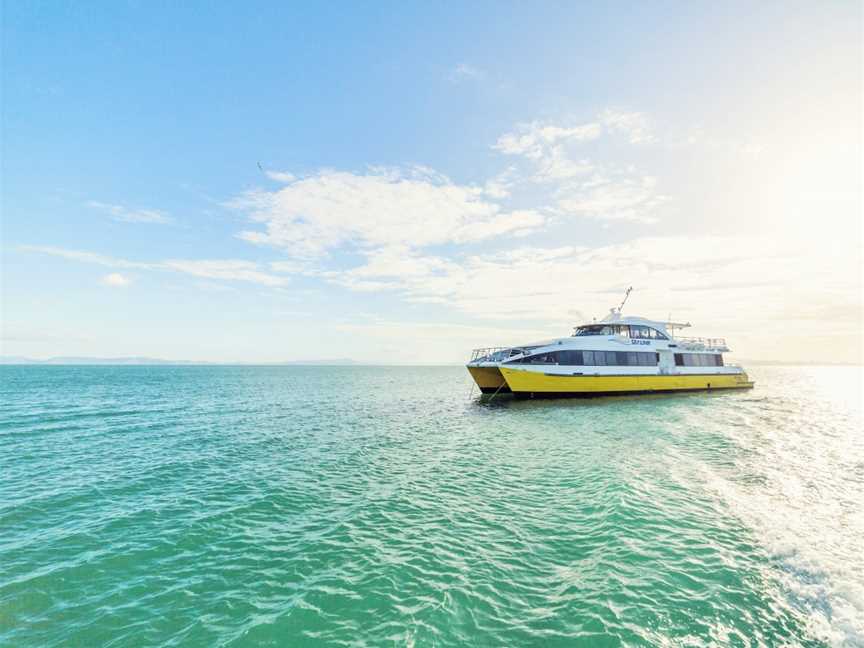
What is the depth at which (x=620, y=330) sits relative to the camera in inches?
1452

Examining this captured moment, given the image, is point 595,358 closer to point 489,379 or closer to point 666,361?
point 489,379

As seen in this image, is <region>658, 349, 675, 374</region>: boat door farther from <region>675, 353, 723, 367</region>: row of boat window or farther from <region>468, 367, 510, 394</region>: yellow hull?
<region>468, 367, 510, 394</region>: yellow hull

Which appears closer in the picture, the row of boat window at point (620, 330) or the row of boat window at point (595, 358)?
the row of boat window at point (595, 358)

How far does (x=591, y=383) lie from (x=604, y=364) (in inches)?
98.9

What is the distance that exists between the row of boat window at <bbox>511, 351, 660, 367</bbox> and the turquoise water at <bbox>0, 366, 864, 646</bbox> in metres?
14.8

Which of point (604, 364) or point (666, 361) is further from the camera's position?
point (666, 361)

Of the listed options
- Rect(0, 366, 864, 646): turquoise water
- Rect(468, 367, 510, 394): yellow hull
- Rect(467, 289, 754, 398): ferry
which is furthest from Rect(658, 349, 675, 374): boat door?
Rect(0, 366, 864, 646): turquoise water

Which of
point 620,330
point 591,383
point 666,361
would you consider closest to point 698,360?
point 666,361

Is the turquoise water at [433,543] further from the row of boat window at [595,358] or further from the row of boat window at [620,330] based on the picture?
the row of boat window at [620,330]

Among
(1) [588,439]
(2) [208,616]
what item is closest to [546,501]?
(2) [208,616]

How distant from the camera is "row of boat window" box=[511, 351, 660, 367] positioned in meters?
33.1

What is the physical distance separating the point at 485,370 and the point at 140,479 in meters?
26.9

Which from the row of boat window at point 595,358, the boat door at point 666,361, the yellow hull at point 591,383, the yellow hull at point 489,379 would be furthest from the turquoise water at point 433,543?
the boat door at point 666,361

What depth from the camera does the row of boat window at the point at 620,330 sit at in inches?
1431
